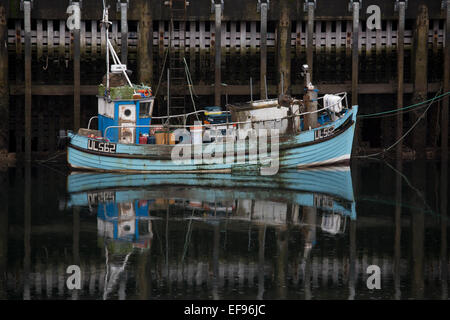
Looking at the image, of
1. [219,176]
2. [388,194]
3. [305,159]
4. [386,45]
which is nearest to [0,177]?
[219,176]

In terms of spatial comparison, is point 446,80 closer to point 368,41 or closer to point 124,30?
point 368,41

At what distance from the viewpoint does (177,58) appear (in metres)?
28.0

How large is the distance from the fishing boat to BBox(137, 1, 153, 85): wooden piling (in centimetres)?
145

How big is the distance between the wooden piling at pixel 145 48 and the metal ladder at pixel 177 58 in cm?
57

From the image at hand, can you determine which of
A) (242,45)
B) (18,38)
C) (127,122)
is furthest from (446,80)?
(18,38)

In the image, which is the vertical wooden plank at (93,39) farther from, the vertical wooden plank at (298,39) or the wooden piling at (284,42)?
the vertical wooden plank at (298,39)

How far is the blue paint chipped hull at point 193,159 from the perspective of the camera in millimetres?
25297

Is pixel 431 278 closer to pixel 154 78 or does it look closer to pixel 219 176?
pixel 219 176

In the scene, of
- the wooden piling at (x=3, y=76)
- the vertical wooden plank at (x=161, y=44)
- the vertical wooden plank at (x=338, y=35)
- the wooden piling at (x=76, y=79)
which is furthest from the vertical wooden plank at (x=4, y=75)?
the vertical wooden plank at (x=338, y=35)

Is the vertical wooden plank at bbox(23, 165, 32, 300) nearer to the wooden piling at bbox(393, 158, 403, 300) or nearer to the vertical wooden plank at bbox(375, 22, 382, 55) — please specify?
the wooden piling at bbox(393, 158, 403, 300)

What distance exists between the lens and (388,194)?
22.4 m

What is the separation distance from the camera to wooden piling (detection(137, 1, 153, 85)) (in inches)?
1077

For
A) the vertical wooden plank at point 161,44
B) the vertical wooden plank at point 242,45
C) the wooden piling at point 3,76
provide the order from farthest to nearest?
the vertical wooden plank at point 242,45 → the vertical wooden plank at point 161,44 → the wooden piling at point 3,76

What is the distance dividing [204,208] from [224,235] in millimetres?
2636
